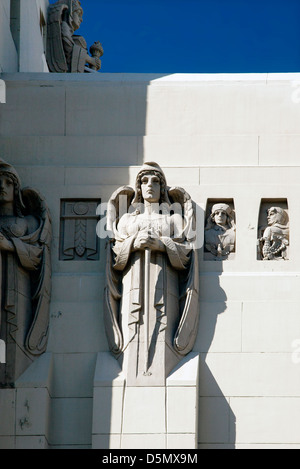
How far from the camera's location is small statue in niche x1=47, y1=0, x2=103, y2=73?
32219mm

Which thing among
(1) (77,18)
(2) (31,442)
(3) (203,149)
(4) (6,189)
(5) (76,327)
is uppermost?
(1) (77,18)

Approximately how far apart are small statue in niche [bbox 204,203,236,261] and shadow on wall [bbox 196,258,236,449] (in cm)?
67

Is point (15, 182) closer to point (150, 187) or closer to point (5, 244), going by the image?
point (5, 244)

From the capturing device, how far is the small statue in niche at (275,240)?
2491cm

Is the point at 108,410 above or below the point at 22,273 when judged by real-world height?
below

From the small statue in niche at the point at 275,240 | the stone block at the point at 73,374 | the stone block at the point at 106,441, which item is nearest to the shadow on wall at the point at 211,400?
the small statue in niche at the point at 275,240

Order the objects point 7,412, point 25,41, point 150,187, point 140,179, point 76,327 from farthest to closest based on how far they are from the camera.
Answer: point 25,41
point 140,179
point 150,187
point 76,327
point 7,412

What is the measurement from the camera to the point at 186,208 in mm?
24984

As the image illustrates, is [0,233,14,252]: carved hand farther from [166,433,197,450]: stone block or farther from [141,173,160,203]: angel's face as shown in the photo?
[166,433,197,450]: stone block

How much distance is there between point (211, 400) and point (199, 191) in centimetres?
314

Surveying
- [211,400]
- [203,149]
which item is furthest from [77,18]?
[211,400]

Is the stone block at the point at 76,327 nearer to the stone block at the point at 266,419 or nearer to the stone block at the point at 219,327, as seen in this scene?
Result: the stone block at the point at 219,327

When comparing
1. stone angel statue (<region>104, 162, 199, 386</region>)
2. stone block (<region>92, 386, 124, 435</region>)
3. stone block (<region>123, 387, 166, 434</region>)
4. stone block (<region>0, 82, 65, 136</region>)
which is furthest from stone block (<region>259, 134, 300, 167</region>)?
stone block (<region>92, 386, 124, 435</region>)

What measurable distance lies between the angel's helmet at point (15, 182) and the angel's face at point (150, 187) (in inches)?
68.3
